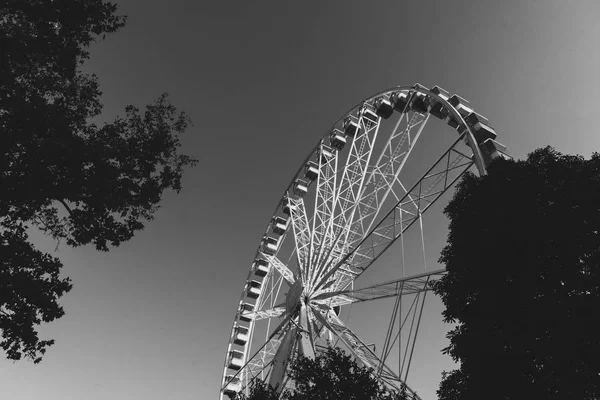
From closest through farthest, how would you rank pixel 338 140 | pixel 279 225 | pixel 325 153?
pixel 338 140
pixel 325 153
pixel 279 225

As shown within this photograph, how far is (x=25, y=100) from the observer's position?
8.30m

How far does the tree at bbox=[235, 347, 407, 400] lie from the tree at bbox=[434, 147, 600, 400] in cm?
151

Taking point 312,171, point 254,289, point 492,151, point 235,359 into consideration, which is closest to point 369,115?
point 312,171

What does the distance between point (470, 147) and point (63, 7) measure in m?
10.9

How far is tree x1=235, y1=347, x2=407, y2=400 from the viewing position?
316 inches

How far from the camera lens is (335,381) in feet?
27.6

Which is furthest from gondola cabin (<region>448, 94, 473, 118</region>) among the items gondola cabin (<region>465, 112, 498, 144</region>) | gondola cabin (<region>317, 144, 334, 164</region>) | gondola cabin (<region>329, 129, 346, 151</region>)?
gondola cabin (<region>317, 144, 334, 164</region>)

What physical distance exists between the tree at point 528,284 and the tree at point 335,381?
1506 mm

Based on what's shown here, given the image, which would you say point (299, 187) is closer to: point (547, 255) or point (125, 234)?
point (125, 234)

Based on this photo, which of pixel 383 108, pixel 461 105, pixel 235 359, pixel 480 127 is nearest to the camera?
pixel 480 127

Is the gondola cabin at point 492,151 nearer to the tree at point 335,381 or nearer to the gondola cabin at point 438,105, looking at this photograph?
the gondola cabin at point 438,105

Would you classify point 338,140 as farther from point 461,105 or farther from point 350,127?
point 461,105

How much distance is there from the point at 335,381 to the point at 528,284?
430 cm

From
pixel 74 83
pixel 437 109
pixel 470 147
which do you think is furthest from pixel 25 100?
pixel 437 109
